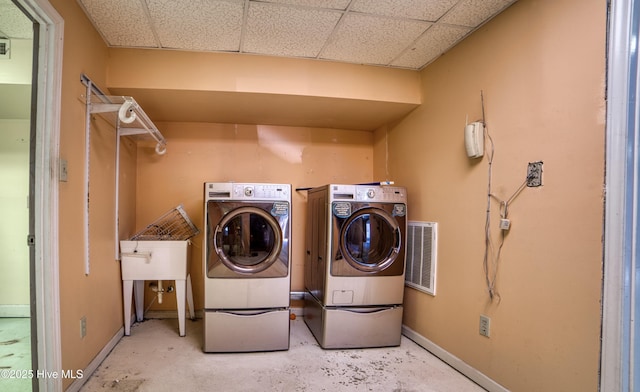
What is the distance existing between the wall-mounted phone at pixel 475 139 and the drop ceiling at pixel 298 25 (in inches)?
26.6

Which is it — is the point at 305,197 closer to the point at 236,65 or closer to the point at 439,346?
the point at 236,65

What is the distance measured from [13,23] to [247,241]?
1.98 metres

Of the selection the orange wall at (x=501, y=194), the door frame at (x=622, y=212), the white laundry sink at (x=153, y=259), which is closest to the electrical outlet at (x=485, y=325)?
the orange wall at (x=501, y=194)

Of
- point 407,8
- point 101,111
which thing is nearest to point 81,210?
point 101,111

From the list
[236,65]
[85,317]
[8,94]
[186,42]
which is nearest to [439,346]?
[85,317]

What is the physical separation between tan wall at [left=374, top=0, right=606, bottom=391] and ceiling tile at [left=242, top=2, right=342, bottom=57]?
39.5 inches

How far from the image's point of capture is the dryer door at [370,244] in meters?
2.52

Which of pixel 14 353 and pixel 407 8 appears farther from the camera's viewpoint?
pixel 14 353

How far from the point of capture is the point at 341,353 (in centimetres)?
250

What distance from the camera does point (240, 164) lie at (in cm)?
344

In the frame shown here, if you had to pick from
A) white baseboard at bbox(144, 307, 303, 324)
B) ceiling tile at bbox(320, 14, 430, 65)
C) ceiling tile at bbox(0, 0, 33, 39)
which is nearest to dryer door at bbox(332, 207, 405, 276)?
ceiling tile at bbox(320, 14, 430, 65)

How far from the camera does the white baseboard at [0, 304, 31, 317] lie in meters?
2.91

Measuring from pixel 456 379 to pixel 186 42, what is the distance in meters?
3.00

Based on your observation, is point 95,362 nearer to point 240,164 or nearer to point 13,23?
point 240,164
